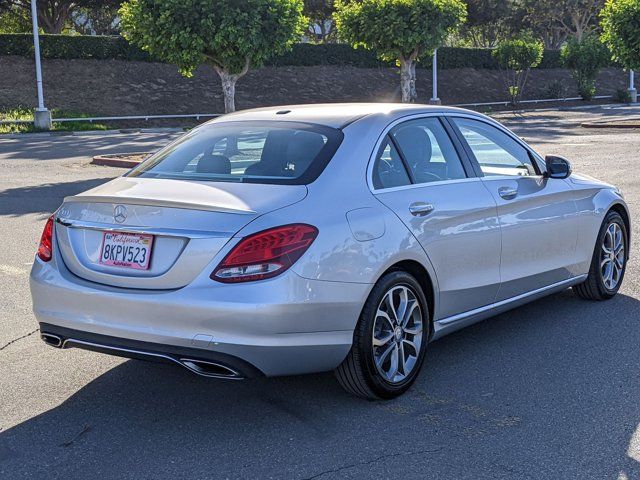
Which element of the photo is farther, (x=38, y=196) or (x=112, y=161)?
(x=112, y=161)

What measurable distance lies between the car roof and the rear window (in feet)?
0.26

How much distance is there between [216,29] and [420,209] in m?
18.2

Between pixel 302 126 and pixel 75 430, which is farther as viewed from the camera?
pixel 302 126

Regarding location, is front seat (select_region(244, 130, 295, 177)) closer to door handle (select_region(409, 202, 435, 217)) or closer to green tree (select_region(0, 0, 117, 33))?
door handle (select_region(409, 202, 435, 217))

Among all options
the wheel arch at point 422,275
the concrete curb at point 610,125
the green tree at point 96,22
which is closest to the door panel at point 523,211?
the wheel arch at point 422,275

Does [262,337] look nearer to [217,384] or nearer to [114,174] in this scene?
[217,384]

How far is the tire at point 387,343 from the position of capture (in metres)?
4.57

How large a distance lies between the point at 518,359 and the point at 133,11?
19.2 m

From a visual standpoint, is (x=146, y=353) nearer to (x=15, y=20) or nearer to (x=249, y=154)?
(x=249, y=154)

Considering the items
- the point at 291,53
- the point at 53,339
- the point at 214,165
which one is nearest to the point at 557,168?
the point at 214,165

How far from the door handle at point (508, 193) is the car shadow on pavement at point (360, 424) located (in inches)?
37.9

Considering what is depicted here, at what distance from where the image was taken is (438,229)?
5078 millimetres

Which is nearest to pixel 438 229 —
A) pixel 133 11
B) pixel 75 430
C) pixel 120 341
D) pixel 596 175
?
pixel 120 341

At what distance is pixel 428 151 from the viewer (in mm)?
5422
